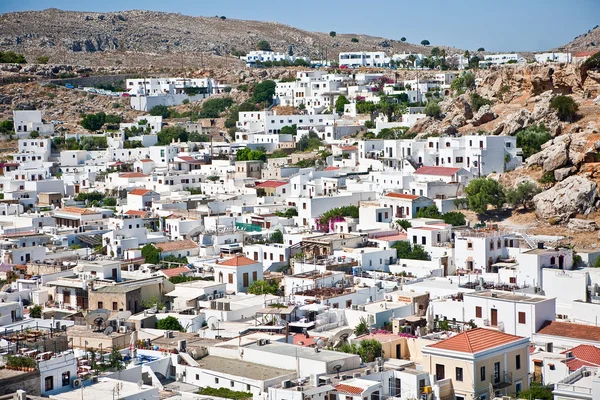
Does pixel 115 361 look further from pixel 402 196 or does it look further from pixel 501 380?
pixel 402 196

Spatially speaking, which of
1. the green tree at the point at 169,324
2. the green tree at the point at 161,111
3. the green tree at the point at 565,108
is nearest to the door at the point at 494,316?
the green tree at the point at 169,324

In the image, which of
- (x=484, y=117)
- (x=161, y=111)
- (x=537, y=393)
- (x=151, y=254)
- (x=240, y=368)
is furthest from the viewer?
(x=161, y=111)

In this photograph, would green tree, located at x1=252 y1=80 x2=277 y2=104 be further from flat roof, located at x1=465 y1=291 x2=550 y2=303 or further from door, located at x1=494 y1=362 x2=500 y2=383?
door, located at x1=494 y1=362 x2=500 y2=383

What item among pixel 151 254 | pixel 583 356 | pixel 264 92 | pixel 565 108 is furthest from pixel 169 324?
pixel 264 92

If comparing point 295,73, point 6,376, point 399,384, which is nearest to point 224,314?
point 399,384

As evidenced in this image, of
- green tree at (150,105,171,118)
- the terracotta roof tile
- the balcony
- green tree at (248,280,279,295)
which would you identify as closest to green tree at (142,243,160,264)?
the terracotta roof tile

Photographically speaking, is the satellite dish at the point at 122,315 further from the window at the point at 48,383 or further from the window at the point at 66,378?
the window at the point at 48,383
